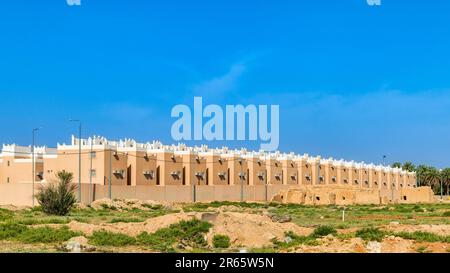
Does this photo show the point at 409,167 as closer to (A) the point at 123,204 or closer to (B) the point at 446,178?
(B) the point at 446,178

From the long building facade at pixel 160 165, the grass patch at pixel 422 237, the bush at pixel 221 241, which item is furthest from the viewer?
the long building facade at pixel 160 165

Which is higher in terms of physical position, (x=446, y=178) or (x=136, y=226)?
(x=446, y=178)

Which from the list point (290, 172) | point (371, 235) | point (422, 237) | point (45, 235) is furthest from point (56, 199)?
point (290, 172)

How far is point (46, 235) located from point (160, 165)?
209 ft

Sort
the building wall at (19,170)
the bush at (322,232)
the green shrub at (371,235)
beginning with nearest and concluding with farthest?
the green shrub at (371,235), the bush at (322,232), the building wall at (19,170)

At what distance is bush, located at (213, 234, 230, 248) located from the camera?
80.1 ft

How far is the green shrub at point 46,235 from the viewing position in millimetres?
24453

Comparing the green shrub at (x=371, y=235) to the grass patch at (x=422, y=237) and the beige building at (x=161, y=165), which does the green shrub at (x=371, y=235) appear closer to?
the grass patch at (x=422, y=237)

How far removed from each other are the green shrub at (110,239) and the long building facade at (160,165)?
43.9 meters

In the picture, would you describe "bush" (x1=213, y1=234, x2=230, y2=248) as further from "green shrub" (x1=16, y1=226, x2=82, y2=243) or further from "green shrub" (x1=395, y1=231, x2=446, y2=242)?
"green shrub" (x1=395, y1=231, x2=446, y2=242)

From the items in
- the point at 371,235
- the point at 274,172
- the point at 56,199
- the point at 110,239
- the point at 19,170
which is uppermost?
the point at 19,170

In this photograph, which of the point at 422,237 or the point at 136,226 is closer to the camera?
the point at 422,237

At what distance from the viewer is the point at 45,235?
24875 mm

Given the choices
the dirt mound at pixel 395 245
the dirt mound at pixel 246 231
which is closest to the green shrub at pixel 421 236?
the dirt mound at pixel 395 245
